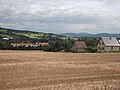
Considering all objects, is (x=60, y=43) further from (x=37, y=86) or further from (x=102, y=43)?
(x=37, y=86)

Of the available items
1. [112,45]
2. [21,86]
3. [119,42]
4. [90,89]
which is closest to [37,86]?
[21,86]

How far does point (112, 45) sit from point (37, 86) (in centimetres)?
7604

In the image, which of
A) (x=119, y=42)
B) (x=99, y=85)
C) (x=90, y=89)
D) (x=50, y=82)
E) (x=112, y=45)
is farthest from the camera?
(x=119, y=42)

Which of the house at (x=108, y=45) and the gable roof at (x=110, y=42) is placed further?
the gable roof at (x=110, y=42)

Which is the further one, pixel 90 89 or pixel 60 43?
pixel 60 43

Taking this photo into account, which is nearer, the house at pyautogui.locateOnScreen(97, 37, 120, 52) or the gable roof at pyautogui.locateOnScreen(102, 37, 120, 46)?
the house at pyautogui.locateOnScreen(97, 37, 120, 52)

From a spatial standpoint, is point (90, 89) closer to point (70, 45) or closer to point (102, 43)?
point (102, 43)

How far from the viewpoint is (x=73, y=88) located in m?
18.3

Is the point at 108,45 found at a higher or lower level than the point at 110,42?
lower

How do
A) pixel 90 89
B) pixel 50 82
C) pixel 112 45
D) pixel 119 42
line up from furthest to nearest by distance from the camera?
pixel 119 42 < pixel 112 45 < pixel 50 82 < pixel 90 89

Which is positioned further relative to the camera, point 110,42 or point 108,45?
point 110,42

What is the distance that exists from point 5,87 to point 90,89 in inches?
228

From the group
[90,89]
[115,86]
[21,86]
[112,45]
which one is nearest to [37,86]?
[21,86]

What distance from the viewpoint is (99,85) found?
19609 mm
